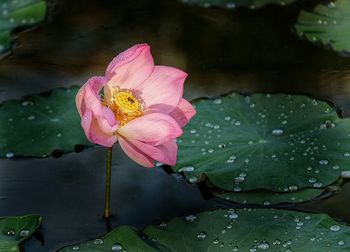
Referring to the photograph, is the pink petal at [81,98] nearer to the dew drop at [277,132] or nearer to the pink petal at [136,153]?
the pink petal at [136,153]

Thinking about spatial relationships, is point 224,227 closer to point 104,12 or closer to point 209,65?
point 209,65

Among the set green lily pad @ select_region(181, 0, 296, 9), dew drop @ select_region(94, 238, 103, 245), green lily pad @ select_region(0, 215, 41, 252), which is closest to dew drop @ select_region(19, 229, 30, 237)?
green lily pad @ select_region(0, 215, 41, 252)

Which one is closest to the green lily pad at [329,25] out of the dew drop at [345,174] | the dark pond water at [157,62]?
the dark pond water at [157,62]

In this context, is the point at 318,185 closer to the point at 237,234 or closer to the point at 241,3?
the point at 237,234

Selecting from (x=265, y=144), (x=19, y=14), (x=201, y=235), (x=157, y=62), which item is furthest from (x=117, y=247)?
(x=19, y=14)

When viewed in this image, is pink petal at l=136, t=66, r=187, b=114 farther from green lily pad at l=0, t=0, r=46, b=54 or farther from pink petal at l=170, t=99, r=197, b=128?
green lily pad at l=0, t=0, r=46, b=54

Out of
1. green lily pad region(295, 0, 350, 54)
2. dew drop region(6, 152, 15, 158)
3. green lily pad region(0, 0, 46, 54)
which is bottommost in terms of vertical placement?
green lily pad region(0, 0, 46, 54)

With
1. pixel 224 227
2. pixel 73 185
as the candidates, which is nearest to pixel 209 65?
pixel 73 185
